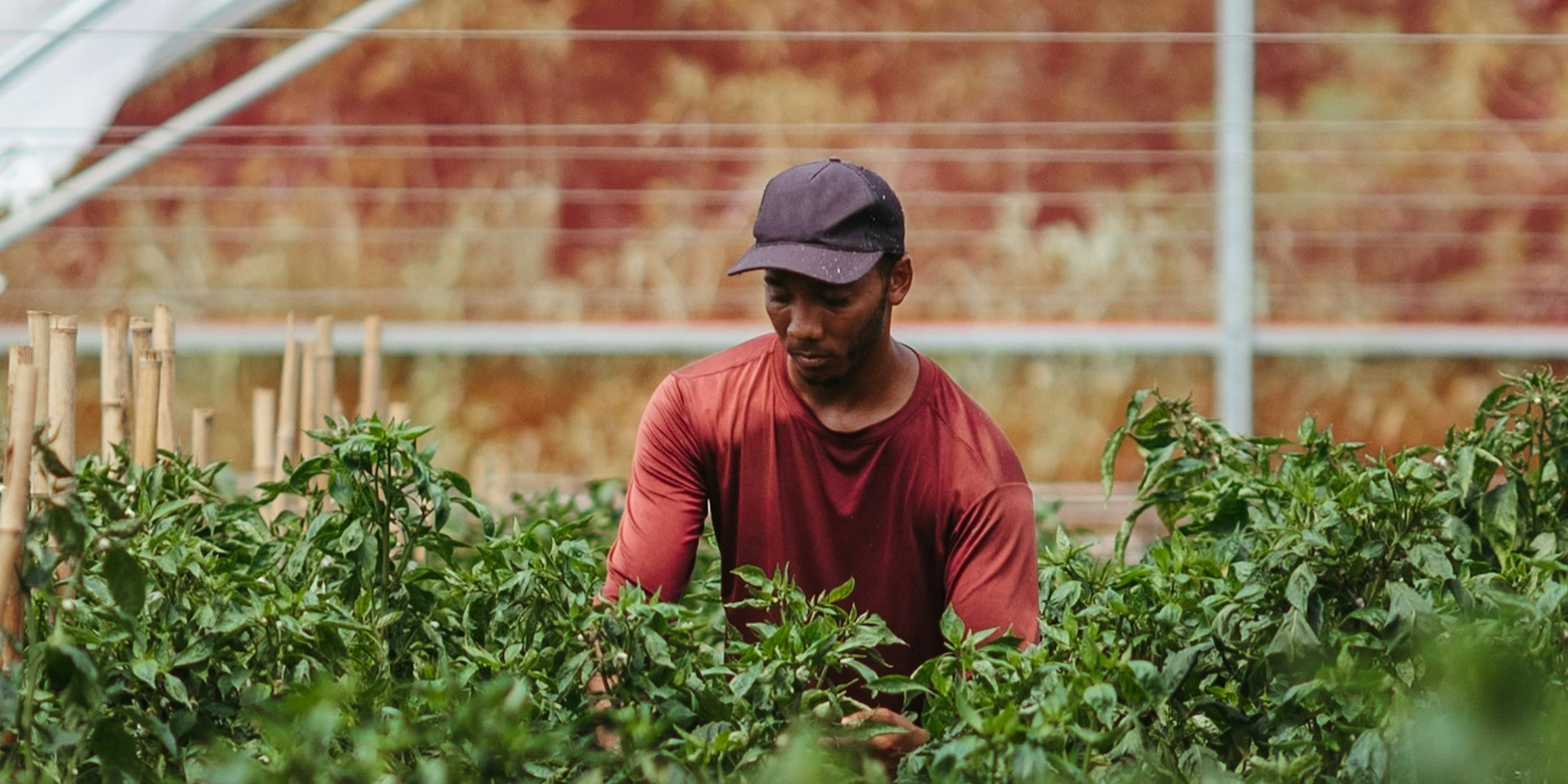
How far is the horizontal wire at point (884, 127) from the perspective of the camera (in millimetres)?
5328

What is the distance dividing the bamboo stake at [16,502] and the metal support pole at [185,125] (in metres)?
3.59

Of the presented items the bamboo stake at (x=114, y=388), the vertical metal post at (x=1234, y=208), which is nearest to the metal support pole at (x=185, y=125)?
the vertical metal post at (x=1234, y=208)

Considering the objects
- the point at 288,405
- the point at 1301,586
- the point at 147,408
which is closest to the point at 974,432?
the point at 1301,586

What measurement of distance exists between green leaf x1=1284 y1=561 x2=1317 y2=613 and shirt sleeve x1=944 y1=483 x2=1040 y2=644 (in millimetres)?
304

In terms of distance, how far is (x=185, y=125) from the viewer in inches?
208

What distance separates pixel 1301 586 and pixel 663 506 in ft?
2.47

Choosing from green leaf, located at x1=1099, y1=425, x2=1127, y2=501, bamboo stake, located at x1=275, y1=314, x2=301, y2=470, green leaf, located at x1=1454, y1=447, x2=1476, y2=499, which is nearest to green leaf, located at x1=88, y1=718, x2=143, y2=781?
green leaf, located at x1=1099, y1=425, x2=1127, y2=501

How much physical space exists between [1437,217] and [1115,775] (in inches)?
170

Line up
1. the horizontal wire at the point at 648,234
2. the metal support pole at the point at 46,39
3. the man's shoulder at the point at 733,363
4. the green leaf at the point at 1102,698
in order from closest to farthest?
1. the green leaf at the point at 1102,698
2. the man's shoulder at the point at 733,363
3. the metal support pole at the point at 46,39
4. the horizontal wire at the point at 648,234

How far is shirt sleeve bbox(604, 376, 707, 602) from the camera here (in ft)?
7.02

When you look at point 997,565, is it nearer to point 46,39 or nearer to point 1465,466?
point 1465,466

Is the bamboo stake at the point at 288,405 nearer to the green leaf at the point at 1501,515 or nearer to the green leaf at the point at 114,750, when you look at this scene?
the green leaf at the point at 114,750

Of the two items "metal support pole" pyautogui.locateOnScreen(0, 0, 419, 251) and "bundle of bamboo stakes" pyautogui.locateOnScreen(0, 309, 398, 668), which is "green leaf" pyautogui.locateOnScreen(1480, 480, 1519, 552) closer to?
"bundle of bamboo stakes" pyautogui.locateOnScreen(0, 309, 398, 668)

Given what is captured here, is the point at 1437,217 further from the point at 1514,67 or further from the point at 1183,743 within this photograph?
the point at 1183,743
